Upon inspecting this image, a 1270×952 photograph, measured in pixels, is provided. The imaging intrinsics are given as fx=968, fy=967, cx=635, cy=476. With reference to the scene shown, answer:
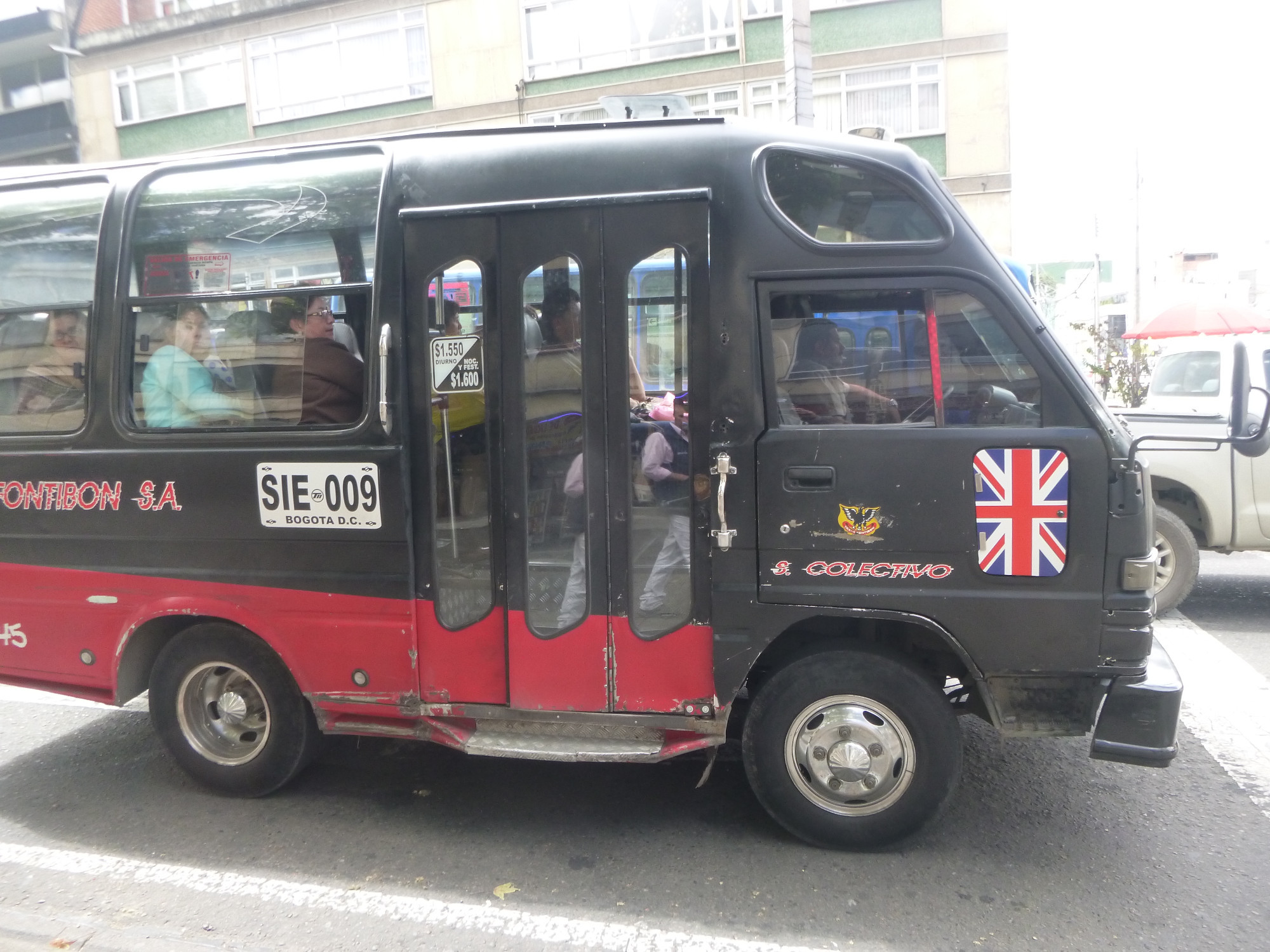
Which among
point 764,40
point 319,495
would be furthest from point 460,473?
point 764,40

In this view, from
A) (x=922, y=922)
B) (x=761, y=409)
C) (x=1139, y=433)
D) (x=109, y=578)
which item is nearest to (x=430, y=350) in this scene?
(x=761, y=409)

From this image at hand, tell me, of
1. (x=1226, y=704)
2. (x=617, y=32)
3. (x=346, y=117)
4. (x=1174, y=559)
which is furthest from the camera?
(x=346, y=117)

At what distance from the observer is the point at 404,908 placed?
138 inches

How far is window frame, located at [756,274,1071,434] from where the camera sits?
11.5ft

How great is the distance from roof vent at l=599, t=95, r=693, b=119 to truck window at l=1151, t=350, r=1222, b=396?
598 centimetres

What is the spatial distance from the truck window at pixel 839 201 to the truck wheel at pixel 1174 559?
434cm

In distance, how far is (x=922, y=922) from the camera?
334 centimetres

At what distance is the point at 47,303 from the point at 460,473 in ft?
7.17

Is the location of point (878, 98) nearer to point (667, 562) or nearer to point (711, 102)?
point (711, 102)

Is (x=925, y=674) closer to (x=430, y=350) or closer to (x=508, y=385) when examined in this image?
(x=508, y=385)

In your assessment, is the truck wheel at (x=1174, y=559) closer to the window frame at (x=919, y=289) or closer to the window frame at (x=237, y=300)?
the window frame at (x=919, y=289)

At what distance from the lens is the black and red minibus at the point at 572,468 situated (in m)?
3.55

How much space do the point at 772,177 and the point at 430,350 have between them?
1522 mm

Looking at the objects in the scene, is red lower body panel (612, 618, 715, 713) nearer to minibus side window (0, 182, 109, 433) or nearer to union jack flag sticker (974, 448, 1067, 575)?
union jack flag sticker (974, 448, 1067, 575)
